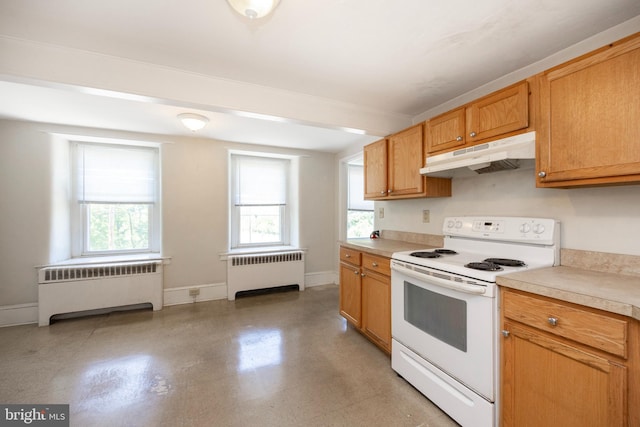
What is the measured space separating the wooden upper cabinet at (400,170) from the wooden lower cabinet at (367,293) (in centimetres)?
72

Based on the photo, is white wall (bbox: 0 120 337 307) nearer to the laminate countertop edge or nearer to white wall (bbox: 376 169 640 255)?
white wall (bbox: 376 169 640 255)

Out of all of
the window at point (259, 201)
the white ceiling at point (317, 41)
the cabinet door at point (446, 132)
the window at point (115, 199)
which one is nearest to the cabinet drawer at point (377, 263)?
the cabinet door at point (446, 132)

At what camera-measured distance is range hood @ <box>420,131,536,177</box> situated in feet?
5.19

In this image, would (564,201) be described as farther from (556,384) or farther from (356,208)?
(356,208)

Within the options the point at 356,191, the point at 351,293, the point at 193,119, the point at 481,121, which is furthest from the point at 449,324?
the point at 356,191

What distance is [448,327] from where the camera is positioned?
1627 millimetres

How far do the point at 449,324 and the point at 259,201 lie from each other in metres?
3.47

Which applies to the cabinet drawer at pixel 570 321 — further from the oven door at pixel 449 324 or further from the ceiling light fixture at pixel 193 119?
the ceiling light fixture at pixel 193 119

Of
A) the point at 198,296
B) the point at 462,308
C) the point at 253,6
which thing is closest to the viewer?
the point at 253,6

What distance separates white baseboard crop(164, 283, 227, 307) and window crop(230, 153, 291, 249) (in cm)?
70

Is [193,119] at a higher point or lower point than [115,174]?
higher

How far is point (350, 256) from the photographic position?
2797 mm

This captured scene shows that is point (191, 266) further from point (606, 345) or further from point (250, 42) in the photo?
point (606, 345)

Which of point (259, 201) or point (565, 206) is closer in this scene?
point (565, 206)
